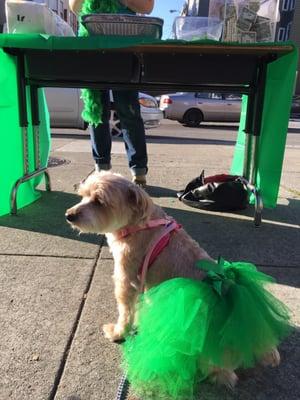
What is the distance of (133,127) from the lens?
14.9ft

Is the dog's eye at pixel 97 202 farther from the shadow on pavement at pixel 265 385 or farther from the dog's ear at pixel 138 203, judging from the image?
the shadow on pavement at pixel 265 385

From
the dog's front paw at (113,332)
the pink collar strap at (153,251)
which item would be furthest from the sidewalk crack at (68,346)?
the pink collar strap at (153,251)

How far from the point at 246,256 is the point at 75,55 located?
2.29 m

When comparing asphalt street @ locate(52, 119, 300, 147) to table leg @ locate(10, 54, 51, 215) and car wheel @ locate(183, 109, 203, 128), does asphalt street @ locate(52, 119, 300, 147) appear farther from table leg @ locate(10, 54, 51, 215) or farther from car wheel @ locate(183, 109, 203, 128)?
table leg @ locate(10, 54, 51, 215)

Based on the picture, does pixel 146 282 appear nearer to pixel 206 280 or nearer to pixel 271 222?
pixel 206 280

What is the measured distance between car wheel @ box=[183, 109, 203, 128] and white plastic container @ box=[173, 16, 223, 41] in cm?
1481

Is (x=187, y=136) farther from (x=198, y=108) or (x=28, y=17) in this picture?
(x=28, y=17)

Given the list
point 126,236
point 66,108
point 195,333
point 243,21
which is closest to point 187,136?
point 66,108

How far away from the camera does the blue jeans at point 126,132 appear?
4.43 m

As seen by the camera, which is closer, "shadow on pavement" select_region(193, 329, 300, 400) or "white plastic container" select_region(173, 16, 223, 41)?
"shadow on pavement" select_region(193, 329, 300, 400)

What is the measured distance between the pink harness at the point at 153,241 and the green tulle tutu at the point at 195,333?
0.28 meters

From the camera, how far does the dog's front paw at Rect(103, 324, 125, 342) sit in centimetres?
219

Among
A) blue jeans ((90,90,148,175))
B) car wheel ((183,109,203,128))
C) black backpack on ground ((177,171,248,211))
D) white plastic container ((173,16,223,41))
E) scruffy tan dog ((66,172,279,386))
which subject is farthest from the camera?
car wheel ((183,109,203,128))

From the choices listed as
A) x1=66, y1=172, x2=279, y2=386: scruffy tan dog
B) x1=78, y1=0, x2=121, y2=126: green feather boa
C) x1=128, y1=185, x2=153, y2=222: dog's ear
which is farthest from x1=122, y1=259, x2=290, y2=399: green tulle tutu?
x1=78, y1=0, x2=121, y2=126: green feather boa
